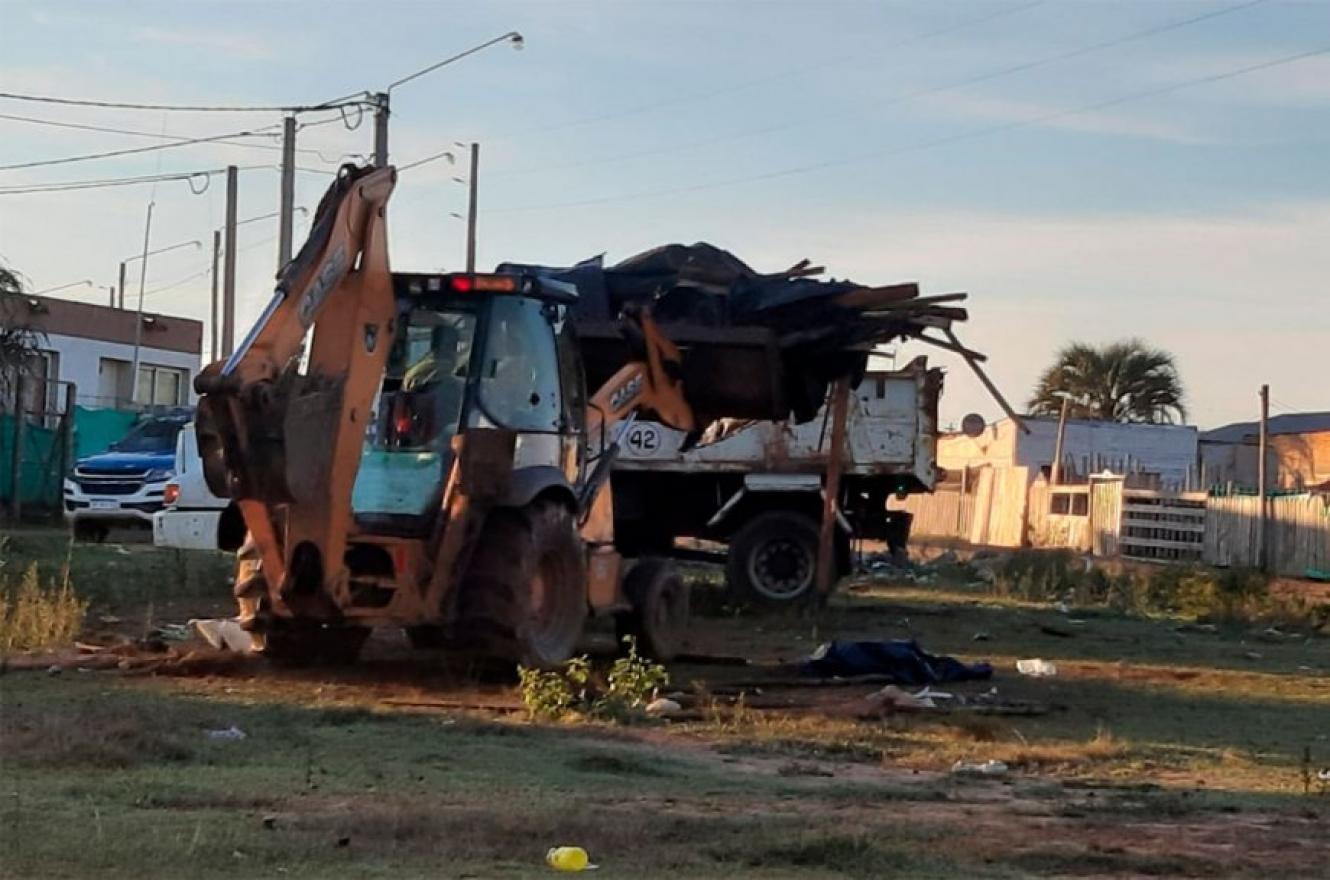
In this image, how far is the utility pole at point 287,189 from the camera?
37.2 meters

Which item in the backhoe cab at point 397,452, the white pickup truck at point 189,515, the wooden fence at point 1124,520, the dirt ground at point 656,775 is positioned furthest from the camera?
the wooden fence at point 1124,520

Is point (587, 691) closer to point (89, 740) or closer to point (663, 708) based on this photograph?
point (663, 708)

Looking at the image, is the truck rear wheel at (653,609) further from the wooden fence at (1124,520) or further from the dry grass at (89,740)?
the wooden fence at (1124,520)

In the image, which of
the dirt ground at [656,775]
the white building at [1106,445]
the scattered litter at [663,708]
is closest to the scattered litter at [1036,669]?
the dirt ground at [656,775]

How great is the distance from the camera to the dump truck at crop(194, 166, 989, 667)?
12.3 m

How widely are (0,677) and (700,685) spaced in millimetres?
4550

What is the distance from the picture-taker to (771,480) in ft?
74.4

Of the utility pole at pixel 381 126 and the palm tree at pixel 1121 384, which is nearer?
the utility pole at pixel 381 126

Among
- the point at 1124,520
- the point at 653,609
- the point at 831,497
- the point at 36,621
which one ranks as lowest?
the point at 36,621

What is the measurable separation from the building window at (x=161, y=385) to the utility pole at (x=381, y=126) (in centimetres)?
2224

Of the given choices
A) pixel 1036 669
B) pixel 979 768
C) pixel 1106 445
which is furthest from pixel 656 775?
pixel 1106 445

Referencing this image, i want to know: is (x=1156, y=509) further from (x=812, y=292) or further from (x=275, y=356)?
(x=275, y=356)

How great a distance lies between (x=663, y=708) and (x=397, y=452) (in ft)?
8.27

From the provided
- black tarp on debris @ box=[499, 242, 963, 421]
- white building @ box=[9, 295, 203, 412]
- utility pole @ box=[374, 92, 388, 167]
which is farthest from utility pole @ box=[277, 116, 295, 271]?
black tarp on debris @ box=[499, 242, 963, 421]
